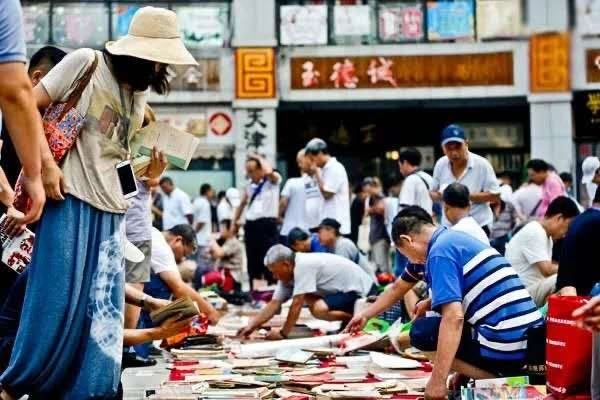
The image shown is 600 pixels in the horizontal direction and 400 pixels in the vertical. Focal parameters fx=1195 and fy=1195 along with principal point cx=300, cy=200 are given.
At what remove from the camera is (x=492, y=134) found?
25.8 meters

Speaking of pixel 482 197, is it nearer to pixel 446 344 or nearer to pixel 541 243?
pixel 541 243

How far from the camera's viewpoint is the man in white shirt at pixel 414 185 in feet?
34.7

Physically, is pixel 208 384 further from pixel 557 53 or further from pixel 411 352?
pixel 557 53

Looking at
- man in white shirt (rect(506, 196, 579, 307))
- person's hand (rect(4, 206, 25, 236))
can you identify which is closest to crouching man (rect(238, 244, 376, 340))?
man in white shirt (rect(506, 196, 579, 307))

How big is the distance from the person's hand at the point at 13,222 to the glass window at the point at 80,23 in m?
19.5

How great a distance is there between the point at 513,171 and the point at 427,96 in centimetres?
271

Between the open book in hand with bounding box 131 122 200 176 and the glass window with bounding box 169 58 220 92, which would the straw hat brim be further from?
the glass window with bounding box 169 58 220 92

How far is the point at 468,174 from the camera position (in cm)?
945

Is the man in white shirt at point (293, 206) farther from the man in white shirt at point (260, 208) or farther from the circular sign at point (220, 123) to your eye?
the circular sign at point (220, 123)

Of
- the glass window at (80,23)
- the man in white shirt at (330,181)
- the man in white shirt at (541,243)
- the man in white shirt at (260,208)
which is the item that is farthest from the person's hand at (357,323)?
the glass window at (80,23)

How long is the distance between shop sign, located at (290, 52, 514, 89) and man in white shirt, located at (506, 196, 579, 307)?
51.3 feet

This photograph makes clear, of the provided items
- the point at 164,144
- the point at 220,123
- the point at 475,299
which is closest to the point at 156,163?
the point at 164,144

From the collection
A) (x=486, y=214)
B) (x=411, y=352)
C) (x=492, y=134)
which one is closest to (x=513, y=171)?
(x=492, y=134)

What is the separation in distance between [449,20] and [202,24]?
501 centimetres
